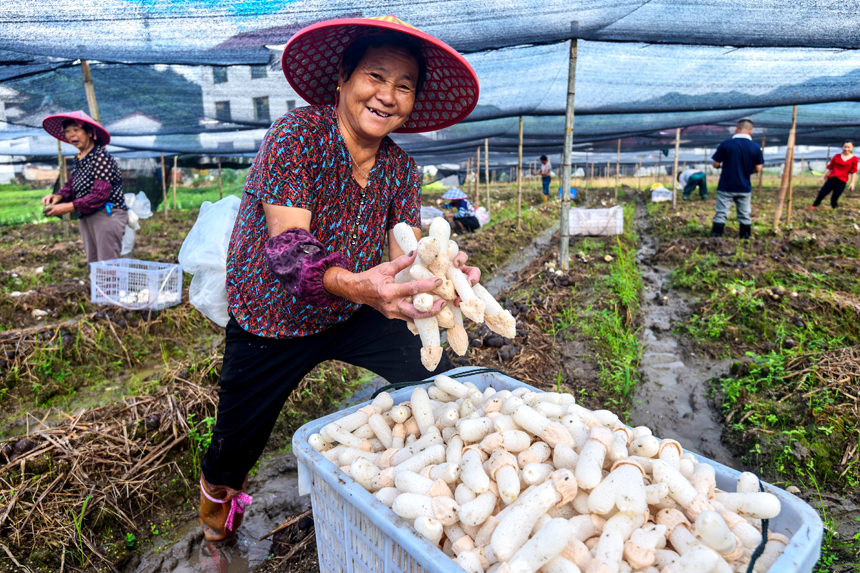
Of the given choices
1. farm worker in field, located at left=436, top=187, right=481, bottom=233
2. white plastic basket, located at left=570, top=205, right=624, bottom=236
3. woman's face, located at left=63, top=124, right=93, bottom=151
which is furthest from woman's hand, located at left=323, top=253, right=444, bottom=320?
farm worker in field, located at left=436, top=187, right=481, bottom=233

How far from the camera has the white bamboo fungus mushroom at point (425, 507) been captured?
117 centimetres

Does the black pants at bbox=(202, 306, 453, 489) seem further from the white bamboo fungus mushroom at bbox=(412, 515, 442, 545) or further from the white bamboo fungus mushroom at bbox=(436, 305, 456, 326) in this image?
the white bamboo fungus mushroom at bbox=(412, 515, 442, 545)

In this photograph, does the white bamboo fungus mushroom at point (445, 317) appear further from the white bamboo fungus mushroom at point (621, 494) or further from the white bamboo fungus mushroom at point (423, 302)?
the white bamboo fungus mushroom at point (621, 494)

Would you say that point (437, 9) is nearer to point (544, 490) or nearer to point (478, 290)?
point (478, 290)

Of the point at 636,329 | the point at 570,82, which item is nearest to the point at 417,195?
the point at 636,329

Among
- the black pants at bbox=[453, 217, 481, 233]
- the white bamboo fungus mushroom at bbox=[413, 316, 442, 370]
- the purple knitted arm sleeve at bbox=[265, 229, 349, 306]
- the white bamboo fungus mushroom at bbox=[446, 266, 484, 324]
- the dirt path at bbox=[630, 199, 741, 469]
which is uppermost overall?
the purple knitted arm sleeve at bbox=[265, 229, 349, 306]

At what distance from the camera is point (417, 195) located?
2135 mm

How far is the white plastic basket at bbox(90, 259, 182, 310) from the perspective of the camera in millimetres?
4352

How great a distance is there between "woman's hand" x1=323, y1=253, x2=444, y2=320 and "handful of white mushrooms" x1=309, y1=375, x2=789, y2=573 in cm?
40

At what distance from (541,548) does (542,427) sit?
1.30 feet

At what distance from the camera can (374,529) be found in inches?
47.9

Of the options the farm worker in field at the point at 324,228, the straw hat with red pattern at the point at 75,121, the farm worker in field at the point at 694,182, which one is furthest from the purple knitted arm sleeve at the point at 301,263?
the farm worker in field at the point at 694,182

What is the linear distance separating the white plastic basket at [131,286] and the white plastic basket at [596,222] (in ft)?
21.7

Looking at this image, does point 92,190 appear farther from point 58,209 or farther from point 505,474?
point 505,474
